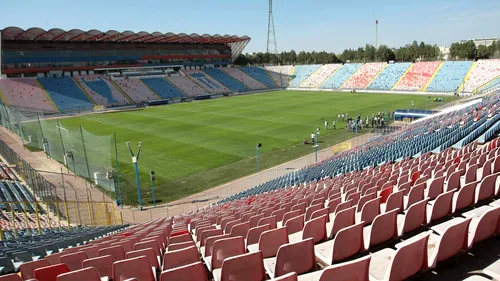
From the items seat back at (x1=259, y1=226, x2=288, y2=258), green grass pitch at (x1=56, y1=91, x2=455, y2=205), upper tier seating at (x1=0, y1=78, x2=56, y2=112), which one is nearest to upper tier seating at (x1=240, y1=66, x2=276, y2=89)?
green grass pitch at (x1=56, y1=91, x2=455, y2=205)

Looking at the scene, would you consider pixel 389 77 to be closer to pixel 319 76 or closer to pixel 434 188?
pixel 319 76

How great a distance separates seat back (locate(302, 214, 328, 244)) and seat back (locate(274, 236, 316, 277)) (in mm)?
1186

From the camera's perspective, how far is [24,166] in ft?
65.2

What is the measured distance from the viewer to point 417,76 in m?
74.9

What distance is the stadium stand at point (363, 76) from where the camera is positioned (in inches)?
3167

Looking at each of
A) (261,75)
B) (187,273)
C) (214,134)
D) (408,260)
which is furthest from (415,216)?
(261,75)

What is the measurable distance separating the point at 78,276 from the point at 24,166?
19.0 m

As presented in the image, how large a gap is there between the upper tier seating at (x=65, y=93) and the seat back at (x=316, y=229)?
6442cm

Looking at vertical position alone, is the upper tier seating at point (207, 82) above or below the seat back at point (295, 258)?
above

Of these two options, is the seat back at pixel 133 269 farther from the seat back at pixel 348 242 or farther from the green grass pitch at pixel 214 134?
the green grass pitch at pixel 214 134

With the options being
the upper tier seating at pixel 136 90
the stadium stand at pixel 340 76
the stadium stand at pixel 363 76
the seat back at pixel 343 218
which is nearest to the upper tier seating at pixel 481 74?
the stadium stand at pixel 363 76

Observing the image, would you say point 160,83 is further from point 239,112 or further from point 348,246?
point 348,246

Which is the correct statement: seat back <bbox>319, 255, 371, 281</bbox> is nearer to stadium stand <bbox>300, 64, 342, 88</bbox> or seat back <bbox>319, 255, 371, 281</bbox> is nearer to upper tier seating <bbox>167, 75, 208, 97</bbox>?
upper tier seating <bbox>167, 75, 208, 97</bbox>

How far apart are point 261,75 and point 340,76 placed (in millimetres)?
21636
